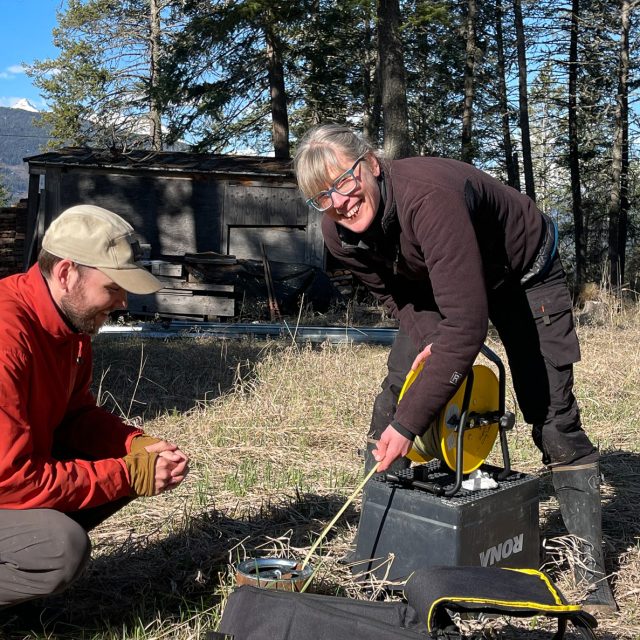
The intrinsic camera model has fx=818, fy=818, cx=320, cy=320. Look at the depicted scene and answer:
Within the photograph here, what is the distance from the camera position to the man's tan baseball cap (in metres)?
2.77

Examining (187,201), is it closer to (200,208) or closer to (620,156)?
(200,208)

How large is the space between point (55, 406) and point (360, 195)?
1351mm

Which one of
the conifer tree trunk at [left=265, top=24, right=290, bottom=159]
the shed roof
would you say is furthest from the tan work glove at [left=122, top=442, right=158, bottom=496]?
the conifer tree trunk at [left=265, top=24, right=290, bottom=159]

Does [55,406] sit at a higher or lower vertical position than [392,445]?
higher

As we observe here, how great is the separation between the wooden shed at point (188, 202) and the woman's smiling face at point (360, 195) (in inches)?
551

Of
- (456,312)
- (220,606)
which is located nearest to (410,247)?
(456,312)

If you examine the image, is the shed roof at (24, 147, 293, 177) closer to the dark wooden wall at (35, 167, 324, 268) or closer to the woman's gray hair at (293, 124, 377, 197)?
the dark wooden wall at (35, 167, 324, 268)

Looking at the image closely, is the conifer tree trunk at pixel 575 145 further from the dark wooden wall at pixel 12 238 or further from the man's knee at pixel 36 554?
the man's knee at pixel 36 554

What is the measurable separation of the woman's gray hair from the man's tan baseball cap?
27.6 inches

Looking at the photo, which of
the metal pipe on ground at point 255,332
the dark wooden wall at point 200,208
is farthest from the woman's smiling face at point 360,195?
the dark wooden wall at point 200,208

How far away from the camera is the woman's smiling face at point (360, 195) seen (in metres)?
2.98

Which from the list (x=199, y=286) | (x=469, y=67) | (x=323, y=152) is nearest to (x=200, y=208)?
(x=199, y=286)

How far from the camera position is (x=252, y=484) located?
15.2 feet

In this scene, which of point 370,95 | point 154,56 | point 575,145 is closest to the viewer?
point 575,145
